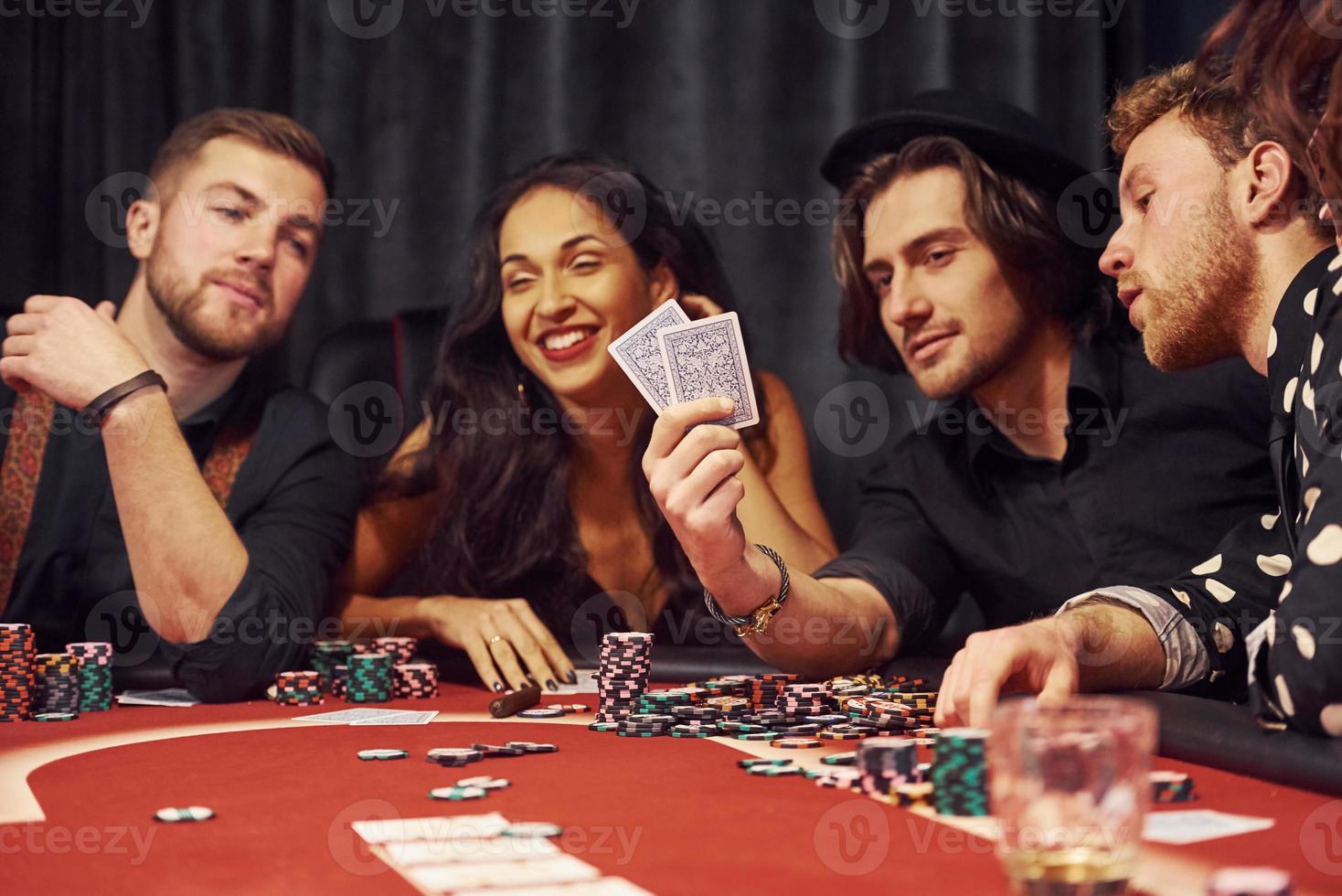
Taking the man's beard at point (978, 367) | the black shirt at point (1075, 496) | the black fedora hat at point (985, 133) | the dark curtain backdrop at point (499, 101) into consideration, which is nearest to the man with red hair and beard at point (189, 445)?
the dark curtain backdrop at point (499, 101)

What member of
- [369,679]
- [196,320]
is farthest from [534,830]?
[196,320]

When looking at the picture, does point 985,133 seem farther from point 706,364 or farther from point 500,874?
point 500,874

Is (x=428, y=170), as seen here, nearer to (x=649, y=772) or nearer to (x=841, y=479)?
(x=841, y=479)

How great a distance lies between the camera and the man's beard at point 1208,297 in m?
2.01

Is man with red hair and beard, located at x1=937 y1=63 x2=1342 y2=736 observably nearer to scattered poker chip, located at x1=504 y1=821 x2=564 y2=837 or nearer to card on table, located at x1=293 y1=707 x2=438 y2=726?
scattered poker chip, located at x1=504 y1=821 x2=564 y2=837

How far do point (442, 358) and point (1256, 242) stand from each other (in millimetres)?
2024

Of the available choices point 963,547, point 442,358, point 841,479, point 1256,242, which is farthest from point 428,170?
point 1256,242

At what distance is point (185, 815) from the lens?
128 centimetres

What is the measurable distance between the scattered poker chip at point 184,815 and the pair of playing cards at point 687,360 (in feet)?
3.42

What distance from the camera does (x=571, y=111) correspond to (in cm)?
397

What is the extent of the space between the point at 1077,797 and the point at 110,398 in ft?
7.16

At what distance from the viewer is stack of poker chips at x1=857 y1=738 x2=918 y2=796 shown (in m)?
1.33

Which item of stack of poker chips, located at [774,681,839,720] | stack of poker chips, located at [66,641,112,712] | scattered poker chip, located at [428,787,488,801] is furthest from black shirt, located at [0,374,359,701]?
scattered poker chip, located at [428,787,488,801]

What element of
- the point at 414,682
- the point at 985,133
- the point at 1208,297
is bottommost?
the point at 414,682
